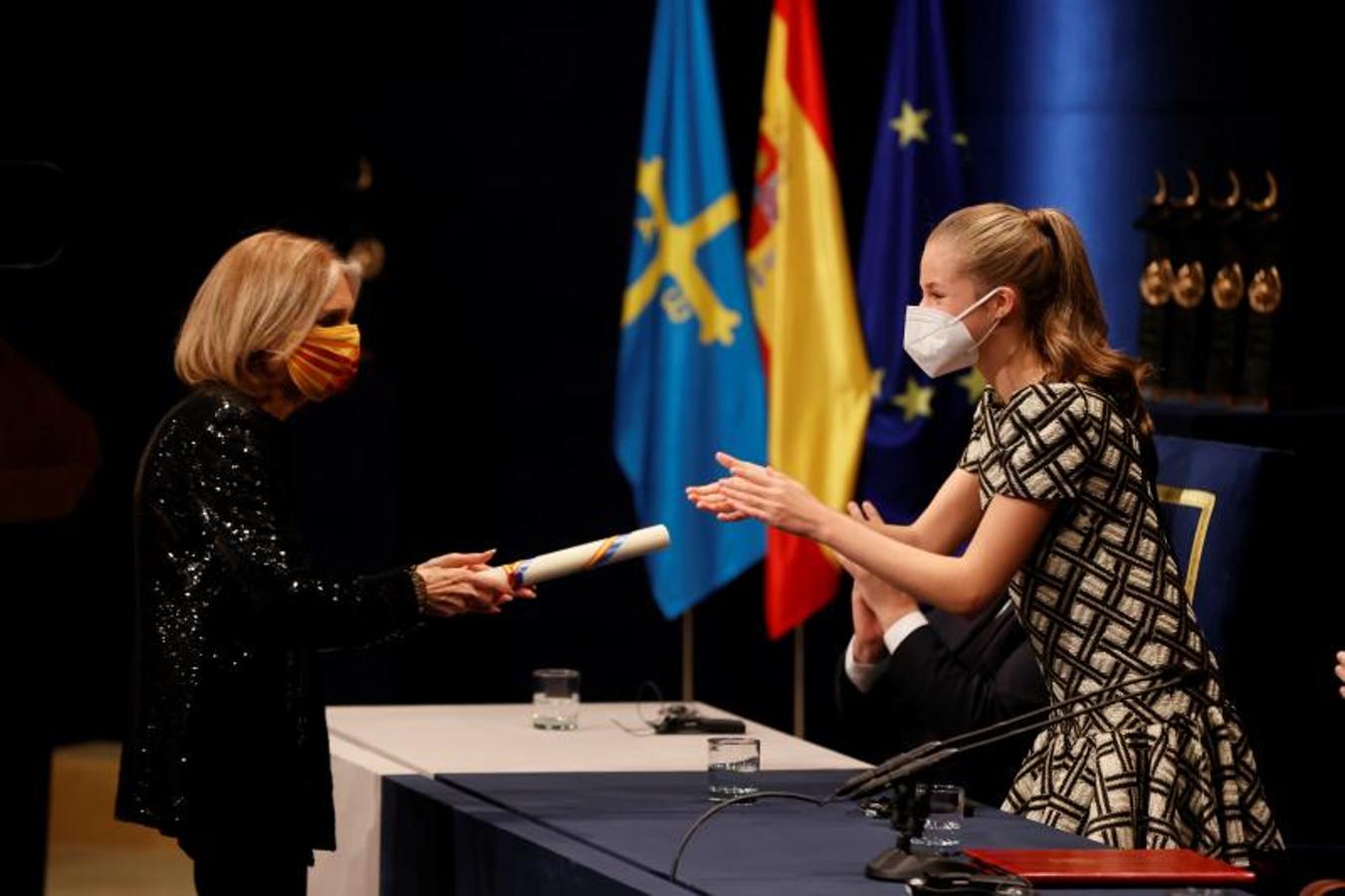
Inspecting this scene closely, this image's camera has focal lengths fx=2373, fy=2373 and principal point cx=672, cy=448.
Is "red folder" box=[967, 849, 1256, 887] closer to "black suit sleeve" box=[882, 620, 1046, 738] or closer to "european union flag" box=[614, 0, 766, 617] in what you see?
"black suit sleeve" box=[882, 620, 1046, 738]

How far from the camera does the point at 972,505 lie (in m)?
3.69

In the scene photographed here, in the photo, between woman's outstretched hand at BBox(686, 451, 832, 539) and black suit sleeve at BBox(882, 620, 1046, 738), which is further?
black suit sleeve at BBox(882, 620, 1046, 738)

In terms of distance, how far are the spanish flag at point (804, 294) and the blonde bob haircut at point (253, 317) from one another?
10.4 ft

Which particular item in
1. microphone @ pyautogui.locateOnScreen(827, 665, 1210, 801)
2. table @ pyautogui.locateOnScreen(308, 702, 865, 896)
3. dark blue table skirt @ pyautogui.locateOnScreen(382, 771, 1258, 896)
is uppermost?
microphone @ pyautogui.locateOnScreen(827, 665, 1210, 801)

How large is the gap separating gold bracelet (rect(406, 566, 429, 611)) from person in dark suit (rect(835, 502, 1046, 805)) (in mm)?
686

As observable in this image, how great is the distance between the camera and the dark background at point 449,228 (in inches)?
281

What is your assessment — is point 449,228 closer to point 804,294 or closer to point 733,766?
point 804,294

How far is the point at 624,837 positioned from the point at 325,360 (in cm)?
79

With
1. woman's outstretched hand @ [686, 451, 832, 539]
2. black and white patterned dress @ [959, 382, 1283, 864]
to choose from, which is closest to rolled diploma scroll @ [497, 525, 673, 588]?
woman's outstretched hand @ [686, 451, 832, 539]

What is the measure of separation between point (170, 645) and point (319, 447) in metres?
3.39

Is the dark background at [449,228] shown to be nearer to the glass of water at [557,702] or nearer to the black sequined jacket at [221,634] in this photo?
the glass of water at [557,702]

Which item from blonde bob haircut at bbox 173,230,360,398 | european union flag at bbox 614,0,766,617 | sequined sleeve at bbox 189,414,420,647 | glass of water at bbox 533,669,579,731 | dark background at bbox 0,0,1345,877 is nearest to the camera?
sequined sleeve at bbox 189,414,420,647

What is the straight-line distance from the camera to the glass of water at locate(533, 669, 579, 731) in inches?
167

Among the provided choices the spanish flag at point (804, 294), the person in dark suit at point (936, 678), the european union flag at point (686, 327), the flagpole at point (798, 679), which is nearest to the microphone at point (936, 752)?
the person in dark suit at point (936, 678)
